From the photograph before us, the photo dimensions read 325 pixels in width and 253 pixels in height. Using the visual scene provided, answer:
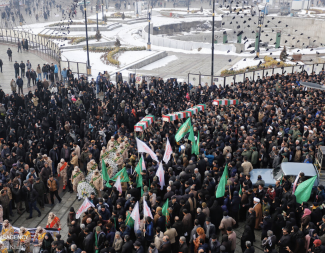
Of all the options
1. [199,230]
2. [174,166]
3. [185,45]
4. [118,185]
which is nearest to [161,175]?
[174,166]

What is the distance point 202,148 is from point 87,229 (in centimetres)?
593

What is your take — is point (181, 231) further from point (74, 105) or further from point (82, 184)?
point (74, 105)

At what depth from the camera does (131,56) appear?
39.5m

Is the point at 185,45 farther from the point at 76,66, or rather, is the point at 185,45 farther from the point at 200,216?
the point at 200,216

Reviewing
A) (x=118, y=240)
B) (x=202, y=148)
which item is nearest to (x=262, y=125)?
(x=202, y=148)

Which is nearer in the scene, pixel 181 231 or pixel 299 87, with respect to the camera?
pixel 181 231

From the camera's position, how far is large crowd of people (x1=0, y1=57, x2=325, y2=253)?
9289 millimetres

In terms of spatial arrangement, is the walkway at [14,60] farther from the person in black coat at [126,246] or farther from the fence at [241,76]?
the person in black coat at [126,246]

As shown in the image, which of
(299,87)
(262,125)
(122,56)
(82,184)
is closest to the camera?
(82,184)

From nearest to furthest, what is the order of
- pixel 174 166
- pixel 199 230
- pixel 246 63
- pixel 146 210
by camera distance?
pixel 199 230 < pixel 146 210 < pixel 174 166 < pixel 246 63

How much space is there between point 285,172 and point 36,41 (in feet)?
122

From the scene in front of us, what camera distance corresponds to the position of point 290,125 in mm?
15758

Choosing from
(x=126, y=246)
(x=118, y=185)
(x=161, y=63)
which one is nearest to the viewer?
(x=126, y=246)

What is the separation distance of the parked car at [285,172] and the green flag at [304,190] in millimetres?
1030
